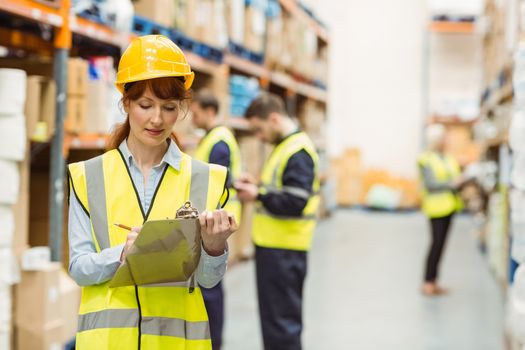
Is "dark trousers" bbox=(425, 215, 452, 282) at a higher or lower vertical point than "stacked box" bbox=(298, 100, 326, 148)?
lower

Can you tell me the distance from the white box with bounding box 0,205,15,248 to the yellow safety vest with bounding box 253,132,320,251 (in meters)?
1.43

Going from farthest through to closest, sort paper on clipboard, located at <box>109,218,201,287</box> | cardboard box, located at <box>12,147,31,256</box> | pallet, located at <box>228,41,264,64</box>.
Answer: pallet, located at <box>228,41,264,64</box> → cardboard box, located at <box>12,147,31,256</box> → paper on clipboard, located at <box>109,218,201,287</box>

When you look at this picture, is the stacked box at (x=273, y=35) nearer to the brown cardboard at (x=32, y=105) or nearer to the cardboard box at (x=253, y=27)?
the cardboard box at (x=253, y=27)

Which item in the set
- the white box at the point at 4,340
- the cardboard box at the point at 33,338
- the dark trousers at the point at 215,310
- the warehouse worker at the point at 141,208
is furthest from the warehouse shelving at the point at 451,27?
the warehouse worker at the point at 141,208

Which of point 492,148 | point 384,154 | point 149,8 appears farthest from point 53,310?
point 384,154

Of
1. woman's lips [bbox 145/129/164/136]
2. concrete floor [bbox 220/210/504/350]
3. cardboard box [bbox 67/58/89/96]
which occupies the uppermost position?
cardboard box [bbox 67/58/89/96]

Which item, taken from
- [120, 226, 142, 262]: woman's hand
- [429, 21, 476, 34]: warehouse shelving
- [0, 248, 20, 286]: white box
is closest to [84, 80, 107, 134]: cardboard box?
[0, 248, 20, 286]: white box

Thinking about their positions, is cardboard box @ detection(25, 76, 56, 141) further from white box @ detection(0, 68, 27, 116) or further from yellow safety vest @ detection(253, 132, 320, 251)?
yellow safety vest @ detection(253, 132, 320, 251)

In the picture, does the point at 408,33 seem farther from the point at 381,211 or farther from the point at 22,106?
the point at 22,106

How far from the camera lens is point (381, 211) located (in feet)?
51.9

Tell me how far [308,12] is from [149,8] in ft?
22.7

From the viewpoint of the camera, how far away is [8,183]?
151 inches

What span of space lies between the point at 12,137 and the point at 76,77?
963 mm

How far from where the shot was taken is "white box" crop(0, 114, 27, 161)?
Result: 12.6ft
